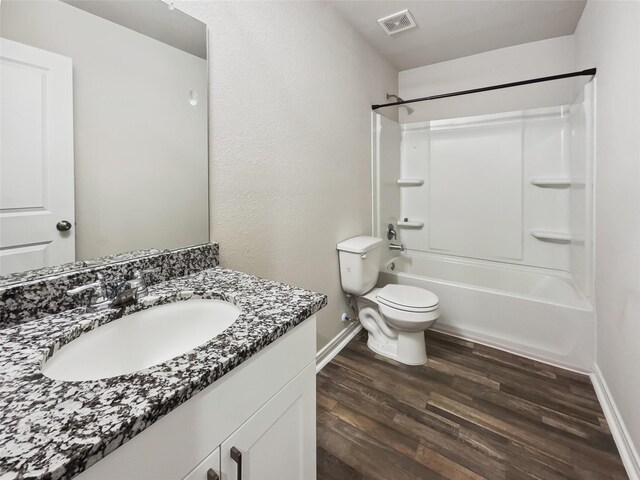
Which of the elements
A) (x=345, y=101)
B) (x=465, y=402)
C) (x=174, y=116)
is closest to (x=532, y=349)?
(x=465, y=402)

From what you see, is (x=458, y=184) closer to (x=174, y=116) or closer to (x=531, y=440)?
(x=531, y=440)

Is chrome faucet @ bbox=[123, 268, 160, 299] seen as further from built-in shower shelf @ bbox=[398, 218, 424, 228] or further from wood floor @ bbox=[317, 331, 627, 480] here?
built-in shower shelf @ bbox=[398, 218, 424, 228]

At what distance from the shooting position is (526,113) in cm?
252

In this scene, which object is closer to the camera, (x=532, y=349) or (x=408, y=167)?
(x=532, y=349)

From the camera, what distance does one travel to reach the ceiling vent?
81.0 inches

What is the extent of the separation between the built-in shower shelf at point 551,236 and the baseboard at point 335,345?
169 cm

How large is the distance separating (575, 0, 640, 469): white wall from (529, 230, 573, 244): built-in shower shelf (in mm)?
666

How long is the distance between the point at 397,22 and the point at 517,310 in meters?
2.23

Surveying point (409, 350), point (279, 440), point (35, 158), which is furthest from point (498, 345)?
point (35, 158)

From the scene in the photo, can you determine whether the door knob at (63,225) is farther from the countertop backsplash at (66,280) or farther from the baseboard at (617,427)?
the baseboard at (617,427)

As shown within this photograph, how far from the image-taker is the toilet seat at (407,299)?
1916mm

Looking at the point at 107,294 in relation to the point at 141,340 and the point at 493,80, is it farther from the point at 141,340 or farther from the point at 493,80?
the point at 493,80

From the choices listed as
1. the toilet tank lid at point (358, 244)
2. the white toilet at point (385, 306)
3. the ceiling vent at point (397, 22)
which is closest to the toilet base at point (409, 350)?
the white toilet at point (385, 306)

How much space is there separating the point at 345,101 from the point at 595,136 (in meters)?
1.60
